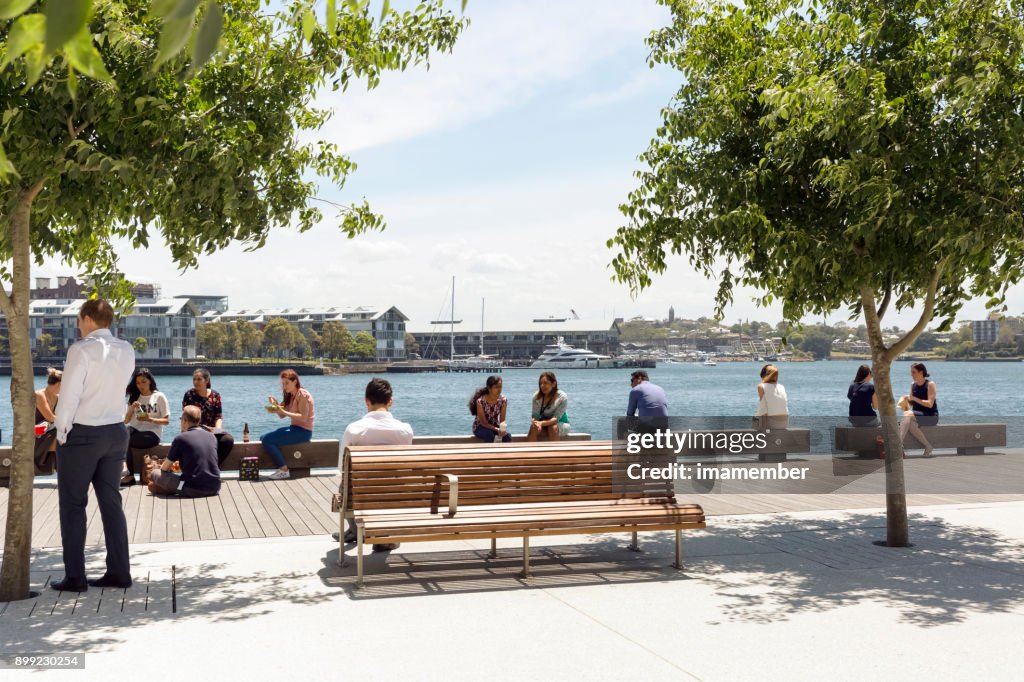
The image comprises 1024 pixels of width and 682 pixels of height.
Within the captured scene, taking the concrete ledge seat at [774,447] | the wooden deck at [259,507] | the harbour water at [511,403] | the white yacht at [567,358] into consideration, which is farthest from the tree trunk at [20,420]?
the white yacht at [567,358]

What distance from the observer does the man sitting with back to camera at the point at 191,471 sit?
437 inches

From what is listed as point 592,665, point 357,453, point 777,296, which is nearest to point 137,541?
point 357,453

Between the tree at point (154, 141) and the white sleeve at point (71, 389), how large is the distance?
26 centimetres

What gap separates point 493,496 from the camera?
760 cm

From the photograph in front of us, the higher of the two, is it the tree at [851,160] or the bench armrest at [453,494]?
the tree at [851,160]

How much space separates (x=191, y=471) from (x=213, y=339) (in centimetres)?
14932

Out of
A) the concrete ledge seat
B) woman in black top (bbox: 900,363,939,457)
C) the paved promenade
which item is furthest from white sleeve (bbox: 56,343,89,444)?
woman in black top (bbox: 900,363,939,457)

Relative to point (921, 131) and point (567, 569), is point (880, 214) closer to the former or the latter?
point (921, 131)

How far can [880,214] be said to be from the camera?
7539mm

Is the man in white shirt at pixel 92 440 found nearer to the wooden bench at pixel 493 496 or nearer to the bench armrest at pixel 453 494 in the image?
the wooden bench at pixel 493 496

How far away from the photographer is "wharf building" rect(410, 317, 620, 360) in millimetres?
172500

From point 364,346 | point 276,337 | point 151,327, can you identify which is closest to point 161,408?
point 364,346

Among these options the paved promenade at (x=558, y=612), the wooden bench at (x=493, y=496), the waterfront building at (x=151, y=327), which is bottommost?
the paved promenade at (x=558, y=612)

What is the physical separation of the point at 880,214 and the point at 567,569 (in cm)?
350
